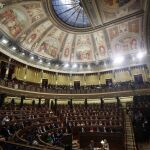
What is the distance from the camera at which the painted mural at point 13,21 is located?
16.5 m

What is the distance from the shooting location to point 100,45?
23.5 metres

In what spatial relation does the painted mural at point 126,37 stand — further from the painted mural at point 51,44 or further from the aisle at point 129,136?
the aisle at point 129,136

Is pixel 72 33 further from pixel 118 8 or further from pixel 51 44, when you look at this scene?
pixel 118 8

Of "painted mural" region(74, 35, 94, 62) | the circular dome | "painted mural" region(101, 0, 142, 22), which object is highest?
the circular dome

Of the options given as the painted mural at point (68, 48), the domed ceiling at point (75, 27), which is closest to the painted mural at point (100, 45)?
the domed ceiling at point (75, 27)

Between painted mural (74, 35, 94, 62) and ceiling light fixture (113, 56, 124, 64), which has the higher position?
painted mural (74, 35, 94, 62)

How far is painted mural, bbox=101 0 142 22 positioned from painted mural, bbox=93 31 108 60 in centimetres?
417

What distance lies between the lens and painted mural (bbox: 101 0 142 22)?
15445mm

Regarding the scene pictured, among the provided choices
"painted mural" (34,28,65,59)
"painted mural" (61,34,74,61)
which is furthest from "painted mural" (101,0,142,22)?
"painted mural" (34,28,65,59)

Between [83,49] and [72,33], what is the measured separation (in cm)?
323

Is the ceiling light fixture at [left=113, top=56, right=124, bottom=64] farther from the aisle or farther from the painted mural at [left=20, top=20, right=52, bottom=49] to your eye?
the aisle

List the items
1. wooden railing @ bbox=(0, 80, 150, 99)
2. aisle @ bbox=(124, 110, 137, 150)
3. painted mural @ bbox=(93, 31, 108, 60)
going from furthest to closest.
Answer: painted mural @ bbox=(93, 31, 108, 60) → wooden railing @ bbox=(0, 80, 150, 99) → aisle @ bbox=(124, 110, 137, 150)

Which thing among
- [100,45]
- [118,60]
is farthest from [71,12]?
[118,60]

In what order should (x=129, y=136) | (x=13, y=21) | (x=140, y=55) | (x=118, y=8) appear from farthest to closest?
(x=140, y=55), (x=13, y=21), (x=118, y=8), (x=129, y=136)
